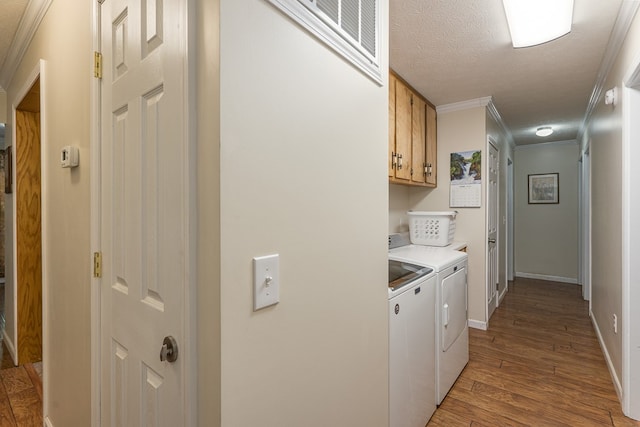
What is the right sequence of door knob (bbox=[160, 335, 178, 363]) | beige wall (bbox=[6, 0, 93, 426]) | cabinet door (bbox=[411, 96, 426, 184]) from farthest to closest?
cabinet door (bbox=[411, 96, 426, 184]) → beige wall (bbox=[6, 0, 93, 426]) → door knob (bbox=[160, 335, 178, 363])

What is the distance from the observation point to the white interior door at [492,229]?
3426 mm

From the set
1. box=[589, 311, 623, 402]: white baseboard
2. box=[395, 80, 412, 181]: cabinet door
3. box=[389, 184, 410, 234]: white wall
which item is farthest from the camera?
box=[389, 184, 410, 234]: white wall

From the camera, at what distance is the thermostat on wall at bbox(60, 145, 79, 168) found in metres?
1.36

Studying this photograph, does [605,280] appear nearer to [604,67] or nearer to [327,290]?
[604,67]

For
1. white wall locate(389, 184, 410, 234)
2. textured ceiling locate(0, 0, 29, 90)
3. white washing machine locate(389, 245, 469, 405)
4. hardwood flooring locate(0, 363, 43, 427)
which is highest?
textured ceiling locate(0, 0, 29, 90)

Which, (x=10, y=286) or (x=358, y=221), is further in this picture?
(x=10, y=286)

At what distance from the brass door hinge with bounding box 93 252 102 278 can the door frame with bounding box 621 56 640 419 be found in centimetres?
268

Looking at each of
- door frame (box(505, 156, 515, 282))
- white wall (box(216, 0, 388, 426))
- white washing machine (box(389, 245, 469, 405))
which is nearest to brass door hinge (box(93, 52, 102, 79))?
white wall (box(216, 0, 388, 426))

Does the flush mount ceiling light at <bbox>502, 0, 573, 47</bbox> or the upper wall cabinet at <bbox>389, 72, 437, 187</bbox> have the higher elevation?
the flush mount ceiling light at <bbox>502, 0, 573, 47</bbox>

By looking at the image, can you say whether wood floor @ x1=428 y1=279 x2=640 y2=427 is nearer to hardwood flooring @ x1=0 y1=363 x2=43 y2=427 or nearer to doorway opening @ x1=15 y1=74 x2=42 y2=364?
hardwood flooring @ x1=0 y1=363 x2=43 y2=427

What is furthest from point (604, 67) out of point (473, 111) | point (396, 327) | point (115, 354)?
point (115, 354)

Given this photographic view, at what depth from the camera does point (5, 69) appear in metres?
2.54

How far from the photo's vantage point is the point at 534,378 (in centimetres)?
237

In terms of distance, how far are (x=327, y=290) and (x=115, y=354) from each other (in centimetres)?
77
